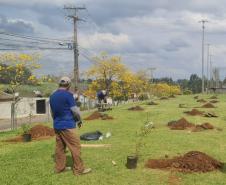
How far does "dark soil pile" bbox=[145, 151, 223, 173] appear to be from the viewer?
35.8ft

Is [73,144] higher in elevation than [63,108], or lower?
lower

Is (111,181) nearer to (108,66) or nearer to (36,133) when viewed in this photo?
(36,133)

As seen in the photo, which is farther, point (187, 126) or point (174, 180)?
point (187, 126)

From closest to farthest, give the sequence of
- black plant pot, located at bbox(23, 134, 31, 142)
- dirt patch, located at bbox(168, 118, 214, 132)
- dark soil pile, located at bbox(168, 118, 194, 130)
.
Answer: black plant pot, located at bbox(23, 134, 31, 142) < dirt patch, located at bbox(168, 118, 214, 132) < dark soil pile, located at bbox(168, 118, 194, 130)

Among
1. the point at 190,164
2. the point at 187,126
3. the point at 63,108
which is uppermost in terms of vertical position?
the point at 63,108

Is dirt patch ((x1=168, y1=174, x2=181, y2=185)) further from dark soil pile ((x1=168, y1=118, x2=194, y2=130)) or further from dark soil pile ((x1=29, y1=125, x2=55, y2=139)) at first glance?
dark soil pile ((x1=168, y1=118, x2=194, y2=130))

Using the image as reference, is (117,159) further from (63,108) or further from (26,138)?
(26,138)

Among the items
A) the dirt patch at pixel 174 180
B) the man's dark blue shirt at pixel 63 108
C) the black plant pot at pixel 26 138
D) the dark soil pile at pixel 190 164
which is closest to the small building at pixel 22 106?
the black plant pot at pixel 26 138

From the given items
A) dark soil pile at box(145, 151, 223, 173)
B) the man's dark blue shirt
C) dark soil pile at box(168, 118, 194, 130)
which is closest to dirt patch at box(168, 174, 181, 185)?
dark soil pile at box(145, 151, 223, 173)

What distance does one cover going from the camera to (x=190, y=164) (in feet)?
36.1

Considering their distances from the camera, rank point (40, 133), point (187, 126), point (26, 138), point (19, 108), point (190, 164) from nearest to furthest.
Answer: point (190, 164) → point (26, 138) → point (40, 133) → point (187, 126) → point (19, 108)

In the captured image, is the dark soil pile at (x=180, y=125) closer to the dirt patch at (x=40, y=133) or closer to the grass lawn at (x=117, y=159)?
the grass lawn at (x=117, y=159)

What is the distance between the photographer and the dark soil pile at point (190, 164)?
1092 cm

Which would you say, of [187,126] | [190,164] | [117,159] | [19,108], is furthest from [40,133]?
[19,108]
